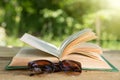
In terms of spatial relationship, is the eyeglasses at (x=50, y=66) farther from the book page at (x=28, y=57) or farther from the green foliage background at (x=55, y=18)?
the green foliage background at (x=55, y=18)

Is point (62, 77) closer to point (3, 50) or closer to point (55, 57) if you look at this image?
point (55, 57)

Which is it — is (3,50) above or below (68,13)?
below

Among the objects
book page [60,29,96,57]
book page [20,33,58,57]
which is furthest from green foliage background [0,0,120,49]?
book page [60,29,96,57]

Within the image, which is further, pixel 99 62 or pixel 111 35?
pixel 111 35

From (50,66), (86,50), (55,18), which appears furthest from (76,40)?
(55,18)

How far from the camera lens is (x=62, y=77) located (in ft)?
4.50

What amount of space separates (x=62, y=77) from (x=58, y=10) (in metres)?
4.21

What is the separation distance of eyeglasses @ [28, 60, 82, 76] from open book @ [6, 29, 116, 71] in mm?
56

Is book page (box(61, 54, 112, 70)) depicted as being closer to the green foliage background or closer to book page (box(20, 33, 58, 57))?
book page (box(20, 33, 58, 57))

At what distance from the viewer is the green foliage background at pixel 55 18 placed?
5191mm

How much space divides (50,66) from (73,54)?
0.20m

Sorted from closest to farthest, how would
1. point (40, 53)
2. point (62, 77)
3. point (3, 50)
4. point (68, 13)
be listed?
point (62, 77) → point (40, 53) → point (3, 50) → point (68, 13)

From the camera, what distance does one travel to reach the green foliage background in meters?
5.19

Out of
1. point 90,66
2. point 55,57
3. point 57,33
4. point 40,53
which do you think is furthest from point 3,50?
point 57,33
